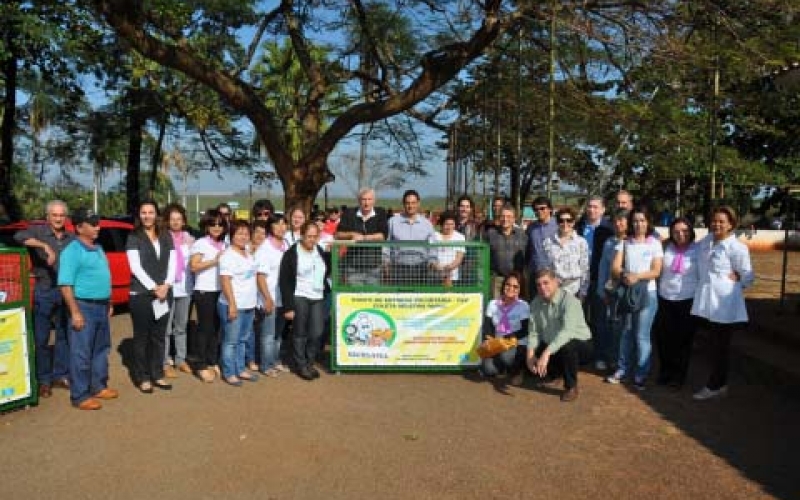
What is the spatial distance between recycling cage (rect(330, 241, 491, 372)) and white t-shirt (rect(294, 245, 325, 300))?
229mm

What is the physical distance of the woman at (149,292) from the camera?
20.8ft

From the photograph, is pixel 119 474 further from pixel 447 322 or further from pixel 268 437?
pixel 447 322

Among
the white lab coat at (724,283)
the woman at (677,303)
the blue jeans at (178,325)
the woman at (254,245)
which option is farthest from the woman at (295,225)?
the white lab coat at (724,283)

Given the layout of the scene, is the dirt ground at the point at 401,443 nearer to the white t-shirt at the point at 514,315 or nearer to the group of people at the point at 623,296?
the group of people at the point at 623,296

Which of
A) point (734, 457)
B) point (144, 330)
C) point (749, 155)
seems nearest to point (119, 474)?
point (144, 330)

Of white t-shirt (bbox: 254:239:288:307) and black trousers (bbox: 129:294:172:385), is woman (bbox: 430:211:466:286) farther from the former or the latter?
black trousers (bbox: 129:294:172:385)

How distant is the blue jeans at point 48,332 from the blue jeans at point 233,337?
1.43m

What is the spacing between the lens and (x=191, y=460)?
4824mm

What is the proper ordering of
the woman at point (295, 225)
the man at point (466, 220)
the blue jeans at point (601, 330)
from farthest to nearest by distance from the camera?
the man at point (466, 220)
the woman at point (295, 225)
the blue jeans at point (601, 330)

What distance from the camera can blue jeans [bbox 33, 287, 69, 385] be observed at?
6.44 metres

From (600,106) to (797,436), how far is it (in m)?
7.35

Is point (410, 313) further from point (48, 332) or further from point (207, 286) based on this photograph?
point (48, 332)

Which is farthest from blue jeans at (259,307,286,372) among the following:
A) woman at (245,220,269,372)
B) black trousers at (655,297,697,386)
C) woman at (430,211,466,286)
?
black trousers at (655,297,697,386)

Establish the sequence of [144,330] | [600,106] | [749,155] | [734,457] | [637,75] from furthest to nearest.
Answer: [749,155], [600,106], [637,75], [144,330], [734,457]
